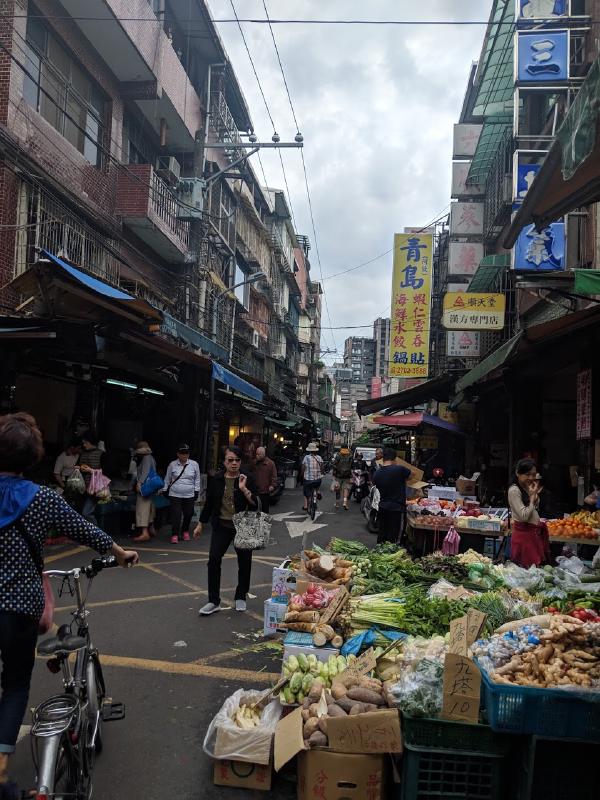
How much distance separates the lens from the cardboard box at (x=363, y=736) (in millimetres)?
2865

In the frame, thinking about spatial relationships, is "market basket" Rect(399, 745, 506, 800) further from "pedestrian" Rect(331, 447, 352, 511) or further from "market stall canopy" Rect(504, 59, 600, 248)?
"pedestrian" Rect(331, 447, 352, 511)

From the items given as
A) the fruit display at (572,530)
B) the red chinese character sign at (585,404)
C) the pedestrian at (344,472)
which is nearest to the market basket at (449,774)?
the fruit display at (572,530)

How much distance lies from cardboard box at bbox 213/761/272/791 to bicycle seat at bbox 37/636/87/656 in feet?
3.67

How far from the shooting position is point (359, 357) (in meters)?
142

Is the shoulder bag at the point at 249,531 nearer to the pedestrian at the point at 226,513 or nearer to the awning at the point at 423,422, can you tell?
the pedestrian at the point at 226,513

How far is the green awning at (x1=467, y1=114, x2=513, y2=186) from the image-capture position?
55.7 feet

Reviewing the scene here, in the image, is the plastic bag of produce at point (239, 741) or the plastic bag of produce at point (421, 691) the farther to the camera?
the plastic bag of produce at point (239, 741)

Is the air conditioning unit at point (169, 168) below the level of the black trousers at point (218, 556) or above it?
above

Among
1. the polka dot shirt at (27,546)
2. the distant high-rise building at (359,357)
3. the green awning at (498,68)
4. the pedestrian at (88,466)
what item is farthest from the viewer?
the distant high-rise building at (359,357)

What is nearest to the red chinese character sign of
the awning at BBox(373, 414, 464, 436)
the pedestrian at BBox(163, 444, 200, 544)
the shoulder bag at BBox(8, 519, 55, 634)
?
the pedestrian at BBox(163, 444, 200, 544)

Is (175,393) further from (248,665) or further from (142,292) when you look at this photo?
(248,665)

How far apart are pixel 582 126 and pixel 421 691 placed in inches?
122

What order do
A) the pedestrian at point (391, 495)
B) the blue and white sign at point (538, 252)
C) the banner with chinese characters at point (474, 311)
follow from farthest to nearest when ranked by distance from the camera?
1. the banner with chinese characters at point (474, 311)
2. the blue and white sign at point (538, 252)
3. the pedestrian at point (391, 495)

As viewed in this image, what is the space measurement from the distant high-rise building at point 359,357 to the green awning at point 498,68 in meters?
119
